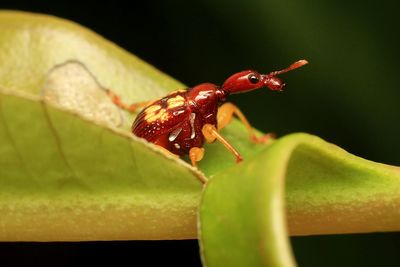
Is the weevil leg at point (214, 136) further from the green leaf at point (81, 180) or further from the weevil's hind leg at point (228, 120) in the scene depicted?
the green leaf at point (81, 180)

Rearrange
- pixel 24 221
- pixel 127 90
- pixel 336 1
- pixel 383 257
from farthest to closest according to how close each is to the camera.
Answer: pixel 336 1 < pixel 383 257 < pixel 127 90 < pixel 24 221

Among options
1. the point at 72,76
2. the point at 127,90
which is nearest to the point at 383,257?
the point at 127,90

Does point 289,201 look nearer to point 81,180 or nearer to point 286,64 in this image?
point 81,180

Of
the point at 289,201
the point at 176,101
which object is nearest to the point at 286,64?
the point at 176,101

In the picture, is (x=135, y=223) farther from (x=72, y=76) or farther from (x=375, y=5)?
(x=375, y=5)

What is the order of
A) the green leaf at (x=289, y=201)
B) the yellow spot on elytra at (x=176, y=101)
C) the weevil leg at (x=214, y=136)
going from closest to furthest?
the green leaf at (x=289, y=201)
the weevil leg at (x=214, y=136)
the yellow spot on elytra at (x=176, y=101)

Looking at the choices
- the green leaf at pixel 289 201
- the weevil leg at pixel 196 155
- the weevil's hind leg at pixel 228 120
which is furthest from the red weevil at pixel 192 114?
the green leaf at pixel 289 201
